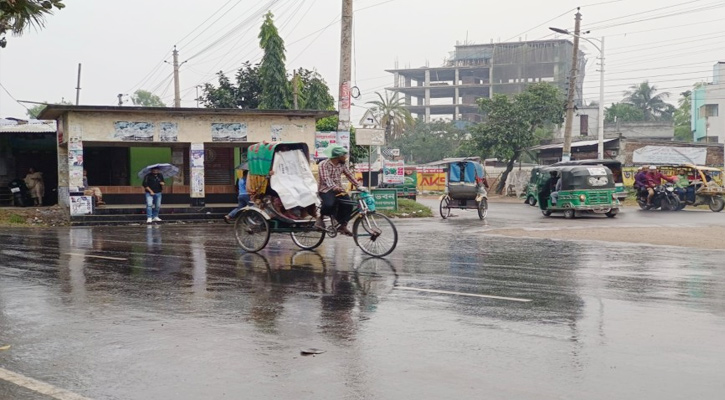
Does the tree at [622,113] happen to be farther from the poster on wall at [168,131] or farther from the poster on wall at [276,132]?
the poster on wall at [168,131]

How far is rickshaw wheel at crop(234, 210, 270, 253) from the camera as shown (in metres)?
14.1

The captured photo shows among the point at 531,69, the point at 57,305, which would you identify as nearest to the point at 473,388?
the point at 57,305

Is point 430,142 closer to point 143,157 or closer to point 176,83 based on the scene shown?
point 176,83

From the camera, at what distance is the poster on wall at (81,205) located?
24719 millimetres

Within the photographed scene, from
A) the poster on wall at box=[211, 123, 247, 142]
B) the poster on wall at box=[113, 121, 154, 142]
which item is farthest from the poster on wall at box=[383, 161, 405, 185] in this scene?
the poster on wall at box=[113, 121, 154, 142]

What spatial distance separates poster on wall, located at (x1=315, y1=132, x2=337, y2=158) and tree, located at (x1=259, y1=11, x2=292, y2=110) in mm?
15583

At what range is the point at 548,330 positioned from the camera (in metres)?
7.12

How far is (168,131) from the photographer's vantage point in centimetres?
2581

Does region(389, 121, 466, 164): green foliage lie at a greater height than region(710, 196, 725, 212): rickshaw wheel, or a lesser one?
greater

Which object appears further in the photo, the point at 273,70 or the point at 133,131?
the point at 273,70

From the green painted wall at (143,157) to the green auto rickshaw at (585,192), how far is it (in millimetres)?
15183

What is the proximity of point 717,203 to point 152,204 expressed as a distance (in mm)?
22756

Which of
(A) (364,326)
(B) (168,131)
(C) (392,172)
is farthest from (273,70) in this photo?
(A) (364,326)

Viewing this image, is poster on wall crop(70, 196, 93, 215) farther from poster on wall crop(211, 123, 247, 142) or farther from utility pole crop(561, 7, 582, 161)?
utility pole crop(561, 7, 582, 161)
